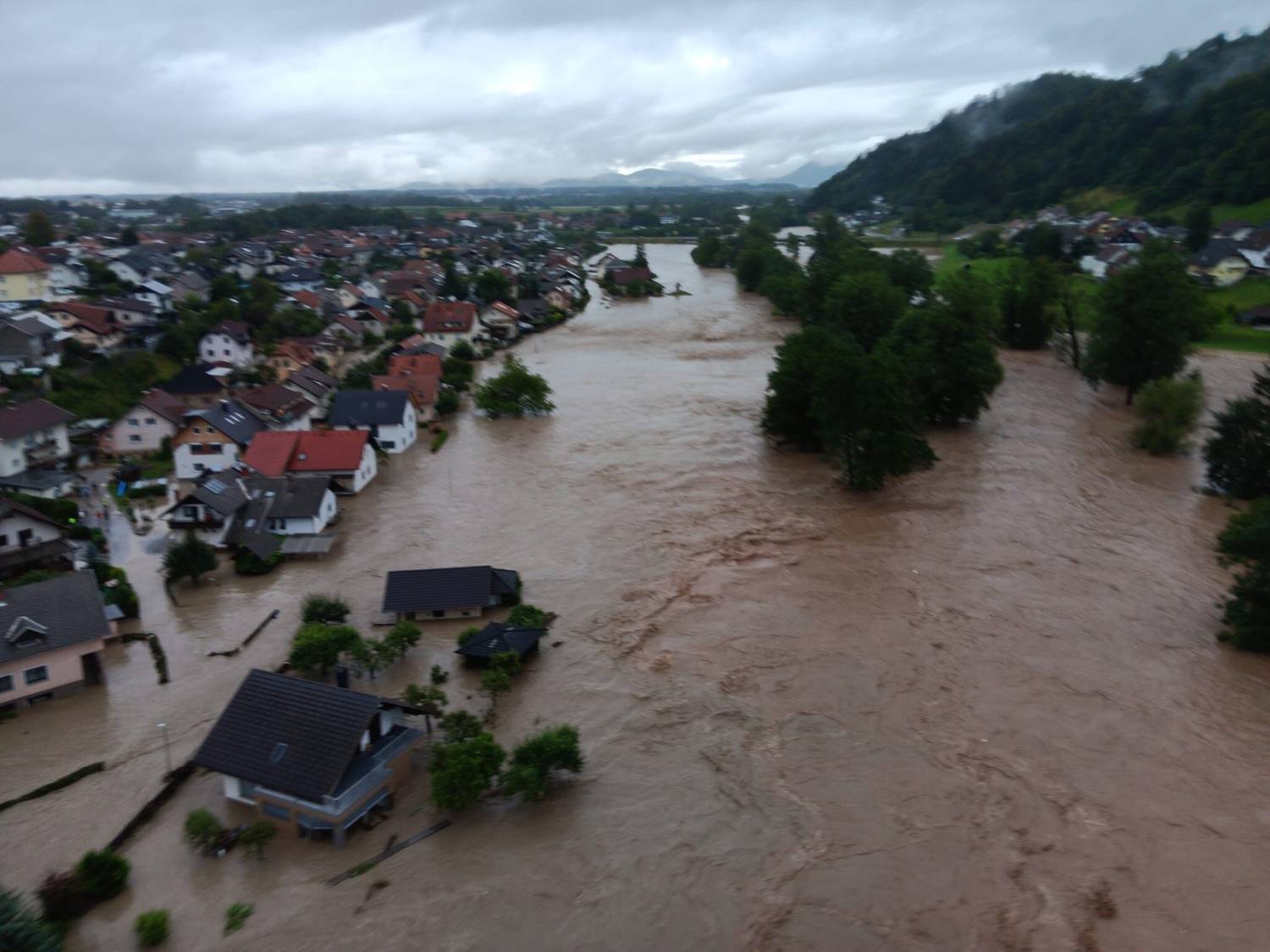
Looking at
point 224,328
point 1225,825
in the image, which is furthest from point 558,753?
point 224,328

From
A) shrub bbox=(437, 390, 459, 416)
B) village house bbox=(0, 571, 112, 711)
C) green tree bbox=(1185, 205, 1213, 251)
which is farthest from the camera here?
green tree bbox=(1185, 205, 1213, 251)

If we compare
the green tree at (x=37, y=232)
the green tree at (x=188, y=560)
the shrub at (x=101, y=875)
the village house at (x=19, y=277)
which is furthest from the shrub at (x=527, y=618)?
the green tree at (x=37, y=232)

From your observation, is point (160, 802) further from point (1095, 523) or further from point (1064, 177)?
point (1064, 177)

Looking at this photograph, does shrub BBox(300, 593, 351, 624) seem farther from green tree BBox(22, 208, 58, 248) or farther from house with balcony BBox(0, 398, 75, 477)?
green tree BBox(22, 208, 58, 248)

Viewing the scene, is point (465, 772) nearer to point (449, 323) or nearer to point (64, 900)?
point (64, 900)

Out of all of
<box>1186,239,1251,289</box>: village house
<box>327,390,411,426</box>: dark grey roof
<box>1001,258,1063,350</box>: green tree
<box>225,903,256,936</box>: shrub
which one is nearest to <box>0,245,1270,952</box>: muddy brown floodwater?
<box>225,903,256,936</box>: shrub

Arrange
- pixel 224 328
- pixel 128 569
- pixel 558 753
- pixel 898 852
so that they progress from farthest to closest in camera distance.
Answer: pixel 224 328, pixel 128 569, pixel 558 753, pixel 898 852

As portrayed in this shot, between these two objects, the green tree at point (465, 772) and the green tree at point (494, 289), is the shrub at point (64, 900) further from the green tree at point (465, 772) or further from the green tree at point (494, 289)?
the green tree at point (494, 289)
